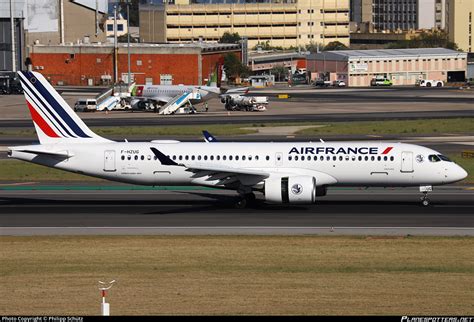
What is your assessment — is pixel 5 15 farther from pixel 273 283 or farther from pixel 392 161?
pixel 273 283

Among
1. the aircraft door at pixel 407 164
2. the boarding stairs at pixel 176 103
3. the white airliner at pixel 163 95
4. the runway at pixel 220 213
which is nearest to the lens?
the runway at pixel 220 213

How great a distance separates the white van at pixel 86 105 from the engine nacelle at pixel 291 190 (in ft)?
291

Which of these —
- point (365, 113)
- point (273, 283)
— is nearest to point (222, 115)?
point (365, 113)

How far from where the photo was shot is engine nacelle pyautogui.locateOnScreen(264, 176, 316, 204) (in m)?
50.7

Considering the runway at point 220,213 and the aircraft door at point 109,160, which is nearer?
the runway at point 220,213

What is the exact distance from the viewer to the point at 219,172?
2048 inches

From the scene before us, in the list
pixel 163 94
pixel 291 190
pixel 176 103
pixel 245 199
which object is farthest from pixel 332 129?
pixel 163 94

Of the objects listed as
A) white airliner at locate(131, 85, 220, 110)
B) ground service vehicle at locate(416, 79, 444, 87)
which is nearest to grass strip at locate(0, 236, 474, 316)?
white airliner at locate(131, 85, 220, 110)

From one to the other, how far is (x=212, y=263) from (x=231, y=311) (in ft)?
27.5

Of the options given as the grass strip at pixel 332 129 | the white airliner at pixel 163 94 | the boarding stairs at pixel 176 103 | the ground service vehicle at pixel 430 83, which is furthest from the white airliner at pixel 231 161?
the ground service vehicle at pixel 430 83

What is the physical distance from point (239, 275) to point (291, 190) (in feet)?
50.9

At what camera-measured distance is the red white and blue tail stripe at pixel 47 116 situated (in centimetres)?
5472

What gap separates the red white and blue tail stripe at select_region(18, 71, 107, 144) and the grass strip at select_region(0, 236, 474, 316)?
11371 mm

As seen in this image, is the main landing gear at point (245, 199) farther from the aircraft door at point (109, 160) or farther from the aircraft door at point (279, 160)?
the aircraft door at point (109, 160)
